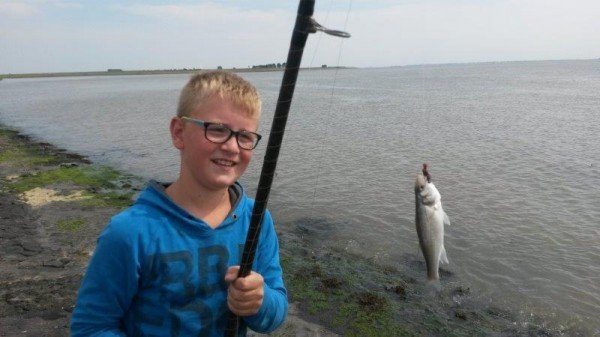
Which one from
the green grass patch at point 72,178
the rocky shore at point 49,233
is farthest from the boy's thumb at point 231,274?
the green grass patch at point 72,178

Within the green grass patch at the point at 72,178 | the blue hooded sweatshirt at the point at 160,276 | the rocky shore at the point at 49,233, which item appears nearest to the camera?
the blue hooded sweatshirt at the point at 160,276

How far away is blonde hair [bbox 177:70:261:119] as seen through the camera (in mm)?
2338

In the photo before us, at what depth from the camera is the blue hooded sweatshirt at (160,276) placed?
6.91 feet

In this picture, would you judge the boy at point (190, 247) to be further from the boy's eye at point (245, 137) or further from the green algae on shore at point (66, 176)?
the green algae on shore at point (66, 176)

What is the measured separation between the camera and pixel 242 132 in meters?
2.33

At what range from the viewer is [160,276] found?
2.22m

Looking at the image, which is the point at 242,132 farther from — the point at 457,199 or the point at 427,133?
the point at 427,133

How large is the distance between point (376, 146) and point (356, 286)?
563 inches

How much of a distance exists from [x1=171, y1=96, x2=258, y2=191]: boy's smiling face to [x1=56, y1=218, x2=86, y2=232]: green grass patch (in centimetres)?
927

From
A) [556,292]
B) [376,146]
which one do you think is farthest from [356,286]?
[376,146]

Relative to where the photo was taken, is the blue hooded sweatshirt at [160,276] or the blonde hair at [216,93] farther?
the blonde hair at [216,93]

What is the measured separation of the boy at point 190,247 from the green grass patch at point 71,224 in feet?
30.1

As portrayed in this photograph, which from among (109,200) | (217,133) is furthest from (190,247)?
(109,200)

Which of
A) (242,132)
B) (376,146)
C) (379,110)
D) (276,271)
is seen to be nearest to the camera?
(242,132)
